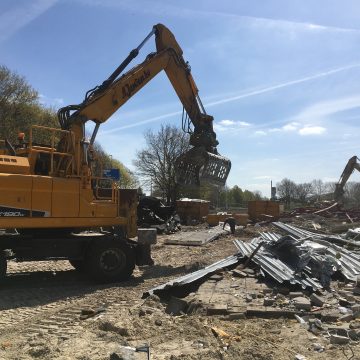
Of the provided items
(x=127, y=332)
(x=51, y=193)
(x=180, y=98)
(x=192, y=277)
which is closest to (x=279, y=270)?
(x=192, y=277)

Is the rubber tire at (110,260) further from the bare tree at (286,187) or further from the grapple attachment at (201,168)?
the bare tree at (286,187)

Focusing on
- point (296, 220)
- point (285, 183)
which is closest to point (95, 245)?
point (296, 220)

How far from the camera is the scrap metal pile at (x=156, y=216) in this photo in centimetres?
2545

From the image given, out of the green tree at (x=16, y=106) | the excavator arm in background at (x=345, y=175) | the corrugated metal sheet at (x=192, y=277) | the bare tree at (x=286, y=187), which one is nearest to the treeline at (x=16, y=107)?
the green tree at (x=16, y=106)

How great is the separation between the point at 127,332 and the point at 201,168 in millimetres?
8875

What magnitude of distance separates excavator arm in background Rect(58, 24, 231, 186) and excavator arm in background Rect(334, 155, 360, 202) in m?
24.7

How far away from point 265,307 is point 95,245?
16.9 feet

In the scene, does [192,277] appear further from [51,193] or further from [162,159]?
[162,159]

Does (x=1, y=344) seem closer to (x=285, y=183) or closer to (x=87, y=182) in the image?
(x=87, y=182)

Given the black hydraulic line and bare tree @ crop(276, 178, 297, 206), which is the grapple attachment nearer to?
the black hydraulic line

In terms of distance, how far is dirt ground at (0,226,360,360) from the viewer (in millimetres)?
5809

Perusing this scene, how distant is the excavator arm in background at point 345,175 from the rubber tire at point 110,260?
29287mm

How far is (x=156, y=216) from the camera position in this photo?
86.4 feet

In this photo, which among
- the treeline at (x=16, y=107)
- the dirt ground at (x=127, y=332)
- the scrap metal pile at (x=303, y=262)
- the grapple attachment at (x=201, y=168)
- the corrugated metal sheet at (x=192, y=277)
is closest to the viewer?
the dirt ground at (x=127, y=332)
